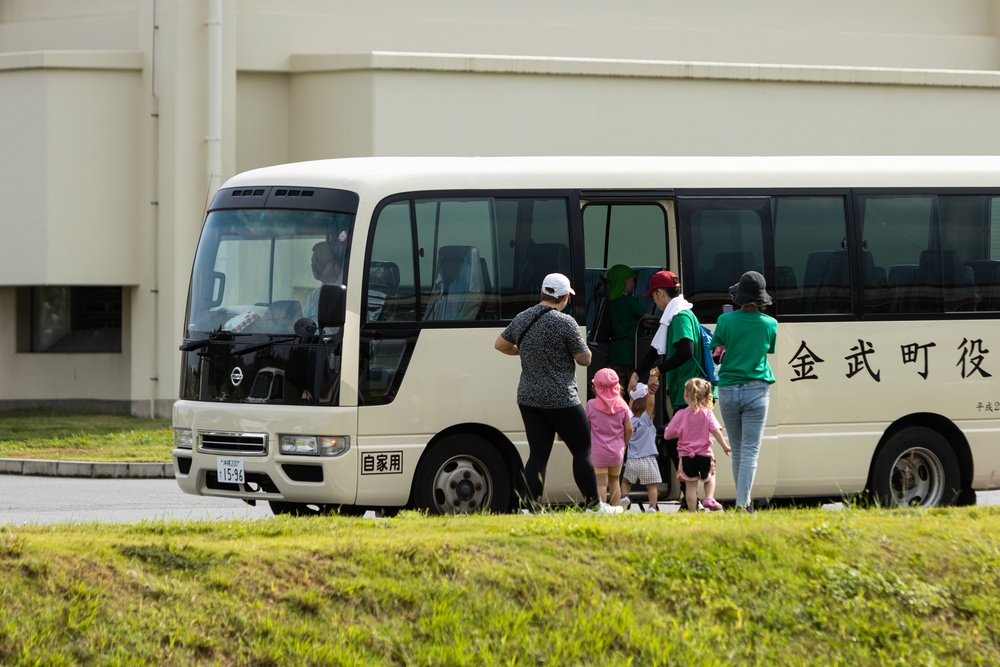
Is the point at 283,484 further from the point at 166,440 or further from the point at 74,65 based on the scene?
the point at 74,65

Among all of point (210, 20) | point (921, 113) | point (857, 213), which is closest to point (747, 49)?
point (921, 113)

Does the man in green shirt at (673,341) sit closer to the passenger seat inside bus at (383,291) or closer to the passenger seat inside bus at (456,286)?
the passenger seat inside bus at (456,286)

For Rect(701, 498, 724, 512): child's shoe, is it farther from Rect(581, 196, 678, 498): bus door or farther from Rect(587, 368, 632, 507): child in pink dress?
Rect(581, 196, 678, 498): bus door

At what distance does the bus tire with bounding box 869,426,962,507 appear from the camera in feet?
40.0

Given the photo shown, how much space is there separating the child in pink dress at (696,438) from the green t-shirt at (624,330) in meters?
0.92

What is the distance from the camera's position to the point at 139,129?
23.3m

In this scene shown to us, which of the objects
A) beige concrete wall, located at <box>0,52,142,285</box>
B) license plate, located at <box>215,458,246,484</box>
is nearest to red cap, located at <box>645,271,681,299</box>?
license plate, located at <box>215,458,246,484</box>

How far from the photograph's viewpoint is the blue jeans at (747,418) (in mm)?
10711

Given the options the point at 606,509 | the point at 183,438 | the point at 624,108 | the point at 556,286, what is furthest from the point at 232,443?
the point at 624,108

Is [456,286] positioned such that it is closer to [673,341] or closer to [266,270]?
[266,270]

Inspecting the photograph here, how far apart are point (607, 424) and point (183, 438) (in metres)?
3.22

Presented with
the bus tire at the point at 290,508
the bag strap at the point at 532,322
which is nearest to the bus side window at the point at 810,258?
the bag strap at the point at 532,322

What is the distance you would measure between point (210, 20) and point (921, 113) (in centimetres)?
1112

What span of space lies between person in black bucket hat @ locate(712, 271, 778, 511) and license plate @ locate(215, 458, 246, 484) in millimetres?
3554
